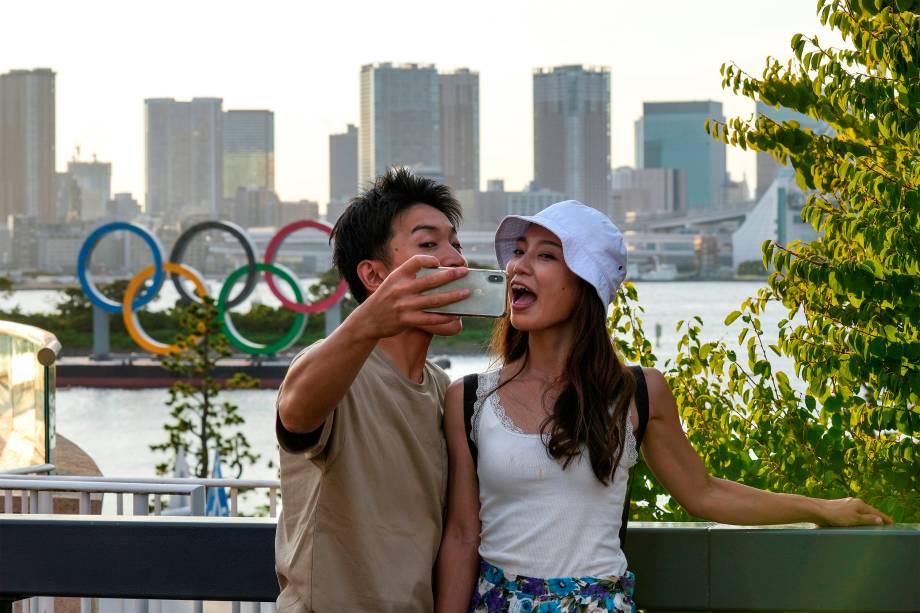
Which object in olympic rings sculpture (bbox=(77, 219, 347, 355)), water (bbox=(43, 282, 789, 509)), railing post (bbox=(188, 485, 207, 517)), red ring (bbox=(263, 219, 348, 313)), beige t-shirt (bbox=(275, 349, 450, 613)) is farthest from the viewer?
water (bbox=(43, 282, 789, 509))

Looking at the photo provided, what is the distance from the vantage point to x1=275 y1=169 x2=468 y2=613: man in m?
2.11

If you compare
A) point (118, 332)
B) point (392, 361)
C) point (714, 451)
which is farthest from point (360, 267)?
point (118, 332)

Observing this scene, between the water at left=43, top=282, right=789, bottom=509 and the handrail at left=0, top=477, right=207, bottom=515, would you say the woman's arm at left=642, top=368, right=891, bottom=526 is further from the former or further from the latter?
the water at left=43, top=282, right=789, bottom=509

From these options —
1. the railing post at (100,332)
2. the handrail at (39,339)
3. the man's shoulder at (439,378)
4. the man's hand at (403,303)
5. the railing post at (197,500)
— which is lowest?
the railing post at (100,332)

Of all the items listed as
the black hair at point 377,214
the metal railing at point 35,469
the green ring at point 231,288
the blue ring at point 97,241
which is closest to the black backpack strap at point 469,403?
the black hair at point 377,214

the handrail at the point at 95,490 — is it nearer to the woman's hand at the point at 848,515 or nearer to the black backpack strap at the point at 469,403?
the black backpack strap at the point at 469,403

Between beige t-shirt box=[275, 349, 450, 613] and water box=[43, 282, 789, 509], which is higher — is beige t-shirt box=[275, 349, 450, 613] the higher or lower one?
the higher one

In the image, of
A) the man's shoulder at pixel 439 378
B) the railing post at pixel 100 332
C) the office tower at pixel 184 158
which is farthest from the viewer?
the office tower at pixel 184 158

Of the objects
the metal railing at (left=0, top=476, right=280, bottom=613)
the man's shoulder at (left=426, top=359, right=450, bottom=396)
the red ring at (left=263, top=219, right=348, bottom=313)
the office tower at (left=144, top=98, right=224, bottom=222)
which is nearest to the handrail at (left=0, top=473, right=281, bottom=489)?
the metal railing at (left=0, top=476, right=280, bottom=613)

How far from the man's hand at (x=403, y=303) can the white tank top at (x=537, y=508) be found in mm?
448

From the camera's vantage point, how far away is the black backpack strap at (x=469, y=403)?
7.82 feet

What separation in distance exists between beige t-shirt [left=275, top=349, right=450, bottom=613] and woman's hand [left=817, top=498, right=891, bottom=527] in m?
0.84

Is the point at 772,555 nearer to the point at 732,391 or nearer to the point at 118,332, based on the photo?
the point at 732,391

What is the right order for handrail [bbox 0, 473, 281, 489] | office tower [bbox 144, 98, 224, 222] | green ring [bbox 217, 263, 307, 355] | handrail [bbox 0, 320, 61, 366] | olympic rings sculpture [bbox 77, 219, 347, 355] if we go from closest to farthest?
1. handrail [bbox 0, 473, 281, 489]
2. handrail [bbox 0, 320, 61, 366]
3. green ring [bbox 217, 263, 307, 355]
4. olympic rings sculpture [bbox 77, 219, 347, 355]
5. office tower [bbox 144, 98, 224, 222]
